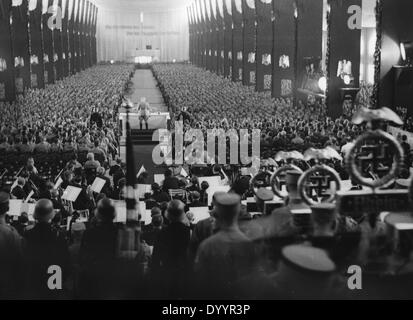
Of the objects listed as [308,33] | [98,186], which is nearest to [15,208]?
[98,186]

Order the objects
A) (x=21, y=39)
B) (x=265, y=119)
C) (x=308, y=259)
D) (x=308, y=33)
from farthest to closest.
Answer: (x=21, y=39) → (x=308, y=33) → (x=265, y=119) → (x=308, y=259)

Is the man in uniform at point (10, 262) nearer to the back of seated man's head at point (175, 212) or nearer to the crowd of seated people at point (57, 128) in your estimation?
the back of seated man's head at point (175, 212)

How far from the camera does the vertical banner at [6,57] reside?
36.1 m

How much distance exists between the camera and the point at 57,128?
21.0m

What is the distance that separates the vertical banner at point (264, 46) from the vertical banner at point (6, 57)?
1805cm

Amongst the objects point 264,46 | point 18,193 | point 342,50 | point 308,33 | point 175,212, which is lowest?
point 18,193

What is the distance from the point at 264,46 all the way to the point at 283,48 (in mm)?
4355

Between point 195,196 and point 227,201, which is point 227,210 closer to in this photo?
point 227,201

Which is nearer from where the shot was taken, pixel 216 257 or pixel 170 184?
pixel 216 257

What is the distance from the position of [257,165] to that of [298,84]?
23.3 meters

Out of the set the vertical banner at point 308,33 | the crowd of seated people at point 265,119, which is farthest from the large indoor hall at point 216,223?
the vertical banner at point 308,33

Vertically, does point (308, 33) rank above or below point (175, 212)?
above

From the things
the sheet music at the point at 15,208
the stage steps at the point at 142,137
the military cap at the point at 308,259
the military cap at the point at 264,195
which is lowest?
the stage steps at the point at 142,137
